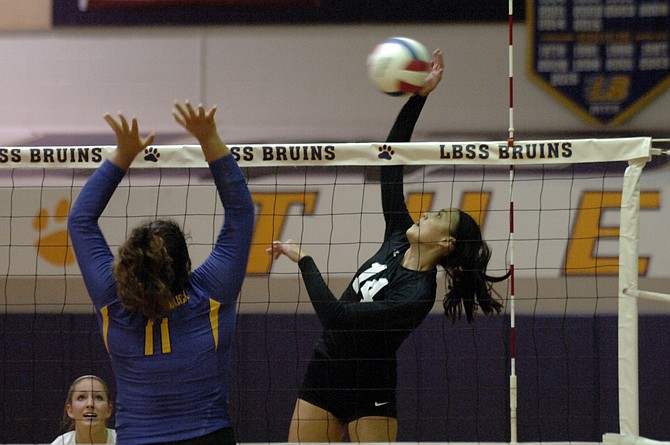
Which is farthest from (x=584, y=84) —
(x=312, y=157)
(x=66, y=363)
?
(x=66, y=363)

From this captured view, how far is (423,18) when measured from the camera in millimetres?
6000

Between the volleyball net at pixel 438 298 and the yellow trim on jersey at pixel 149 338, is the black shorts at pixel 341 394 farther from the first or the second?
the volleyball net at pixel 438 298

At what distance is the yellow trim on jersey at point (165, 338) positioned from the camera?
8.50ft

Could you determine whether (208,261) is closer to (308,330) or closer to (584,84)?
(308,330)

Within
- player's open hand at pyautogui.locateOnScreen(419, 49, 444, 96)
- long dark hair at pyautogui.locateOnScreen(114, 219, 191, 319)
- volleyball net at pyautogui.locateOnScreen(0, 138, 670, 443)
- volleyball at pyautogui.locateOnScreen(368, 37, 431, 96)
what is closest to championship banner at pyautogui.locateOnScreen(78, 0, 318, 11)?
volleyball net at pyautogui.locateOnScreen(0, 138, 670, 443)

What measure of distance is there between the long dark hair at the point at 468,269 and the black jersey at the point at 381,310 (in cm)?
14

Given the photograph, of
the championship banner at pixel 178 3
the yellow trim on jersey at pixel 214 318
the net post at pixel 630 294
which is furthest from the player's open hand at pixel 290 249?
the championship banner at pixel 178 3

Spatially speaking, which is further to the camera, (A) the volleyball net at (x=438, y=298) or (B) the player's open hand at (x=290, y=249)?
(A) the volleyball net at (x=438, y=298)

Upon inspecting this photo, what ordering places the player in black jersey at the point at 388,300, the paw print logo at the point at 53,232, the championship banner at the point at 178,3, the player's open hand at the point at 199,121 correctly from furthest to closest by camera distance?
the paw print logo at the point at 53,232 → the championship banner at the point at 178,3 → the player in black jersey at the point at 388,300 → the player's open hand at the point at 199,121

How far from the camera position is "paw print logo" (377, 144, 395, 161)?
3.77 metres

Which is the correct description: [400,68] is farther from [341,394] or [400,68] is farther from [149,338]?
[149,338]

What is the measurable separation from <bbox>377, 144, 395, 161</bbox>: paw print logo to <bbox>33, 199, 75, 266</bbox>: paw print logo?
3.01m

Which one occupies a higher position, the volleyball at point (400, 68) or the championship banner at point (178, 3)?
the championship banner at point (178, 3)

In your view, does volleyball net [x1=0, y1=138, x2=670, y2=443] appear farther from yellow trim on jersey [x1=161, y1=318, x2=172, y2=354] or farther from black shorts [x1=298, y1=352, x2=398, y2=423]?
yellow trim on jersey [x1=161, y1=318, x2=172, y2=354]
